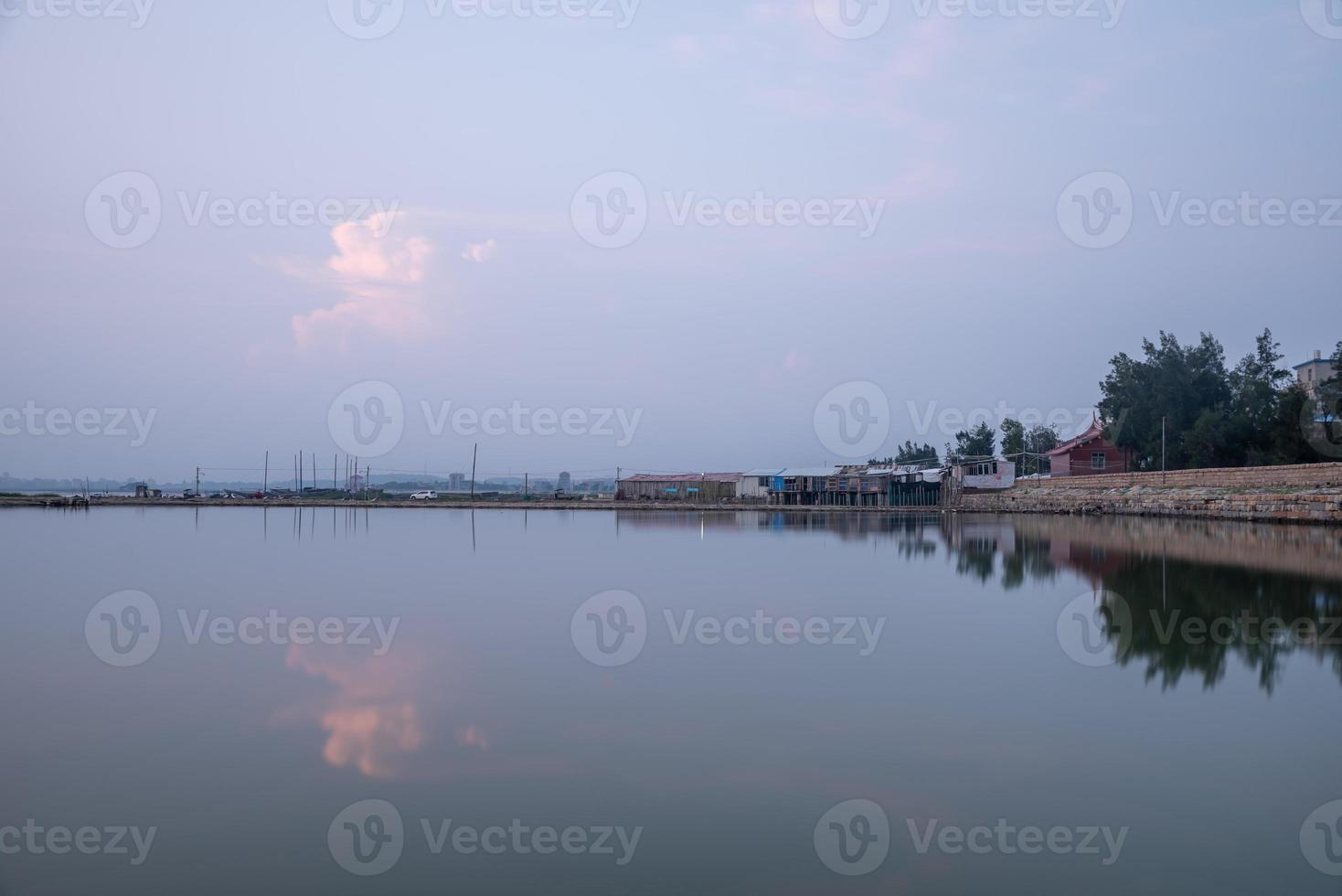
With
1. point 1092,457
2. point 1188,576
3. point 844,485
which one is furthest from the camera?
point 844,485

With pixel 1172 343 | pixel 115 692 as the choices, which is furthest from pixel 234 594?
pixel 1172 343

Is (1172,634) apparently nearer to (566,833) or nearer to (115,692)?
(566,833)

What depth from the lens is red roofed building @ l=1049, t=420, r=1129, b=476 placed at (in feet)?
152

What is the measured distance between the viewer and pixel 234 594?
13.6 meters

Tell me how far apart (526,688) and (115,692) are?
10.6 ft

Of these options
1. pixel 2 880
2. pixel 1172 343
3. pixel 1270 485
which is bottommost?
pixel 2 880
